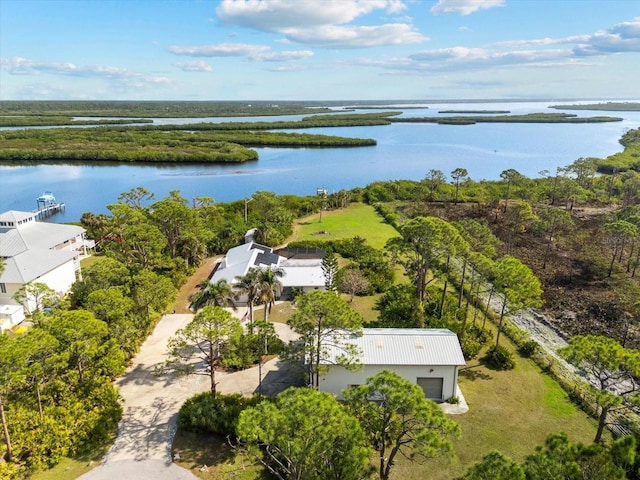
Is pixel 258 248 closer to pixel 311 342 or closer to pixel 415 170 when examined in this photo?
pixel 311 342

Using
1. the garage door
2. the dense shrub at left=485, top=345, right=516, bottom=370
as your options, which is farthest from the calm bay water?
the garage door

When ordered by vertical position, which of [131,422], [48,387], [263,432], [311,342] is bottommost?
[131,422]

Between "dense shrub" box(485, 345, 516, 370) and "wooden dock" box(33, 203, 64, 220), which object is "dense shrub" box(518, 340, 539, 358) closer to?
"dense shrub" box(485, 345, 516, 370)

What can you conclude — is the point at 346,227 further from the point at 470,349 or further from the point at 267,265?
the point at 470,349

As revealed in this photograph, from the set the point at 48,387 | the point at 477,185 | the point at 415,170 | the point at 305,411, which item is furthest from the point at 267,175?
the point at 305,411

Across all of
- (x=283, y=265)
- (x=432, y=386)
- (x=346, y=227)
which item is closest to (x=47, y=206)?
(x=346, y=227)

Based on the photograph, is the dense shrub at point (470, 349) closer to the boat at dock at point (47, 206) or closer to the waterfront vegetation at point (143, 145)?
the boat at dock at point (47, 206)
